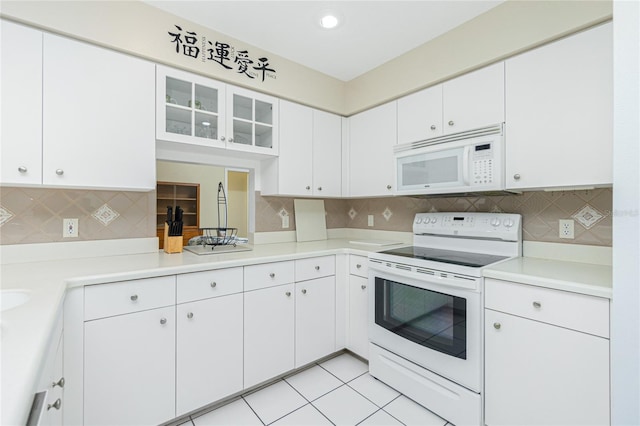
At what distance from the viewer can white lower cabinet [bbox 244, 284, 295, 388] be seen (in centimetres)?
186

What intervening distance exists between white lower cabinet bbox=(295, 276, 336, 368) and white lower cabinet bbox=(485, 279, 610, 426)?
3.57ft

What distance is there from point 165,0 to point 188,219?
4.81 ft

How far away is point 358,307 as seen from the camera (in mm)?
2275

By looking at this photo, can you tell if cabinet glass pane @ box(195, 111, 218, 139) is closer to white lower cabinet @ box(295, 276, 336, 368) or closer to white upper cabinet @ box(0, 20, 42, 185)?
white upper cabinet @ box(0, 20, 42, 185)

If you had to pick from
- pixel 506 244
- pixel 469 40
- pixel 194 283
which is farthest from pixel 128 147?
pixel 506 244

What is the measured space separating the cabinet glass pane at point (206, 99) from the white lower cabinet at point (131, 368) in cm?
134

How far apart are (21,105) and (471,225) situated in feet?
8.89

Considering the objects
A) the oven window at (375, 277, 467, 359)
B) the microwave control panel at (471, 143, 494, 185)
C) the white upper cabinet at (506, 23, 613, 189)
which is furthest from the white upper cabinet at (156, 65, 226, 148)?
the white upper cabinet at (506, 23, 613, 189)

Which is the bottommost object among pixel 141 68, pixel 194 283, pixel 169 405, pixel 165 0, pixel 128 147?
pixel 169 405

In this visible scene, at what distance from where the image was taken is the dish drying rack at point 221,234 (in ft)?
7.87

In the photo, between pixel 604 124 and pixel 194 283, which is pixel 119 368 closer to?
pixel 194 283

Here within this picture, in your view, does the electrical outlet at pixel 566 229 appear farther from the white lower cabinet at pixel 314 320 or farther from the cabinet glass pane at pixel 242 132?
the cabinet glass pane at pixel 242 132

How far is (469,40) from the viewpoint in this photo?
6.29 ft

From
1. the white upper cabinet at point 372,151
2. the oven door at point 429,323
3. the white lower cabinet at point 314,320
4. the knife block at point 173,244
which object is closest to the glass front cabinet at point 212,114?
the knife block at point 173,244
